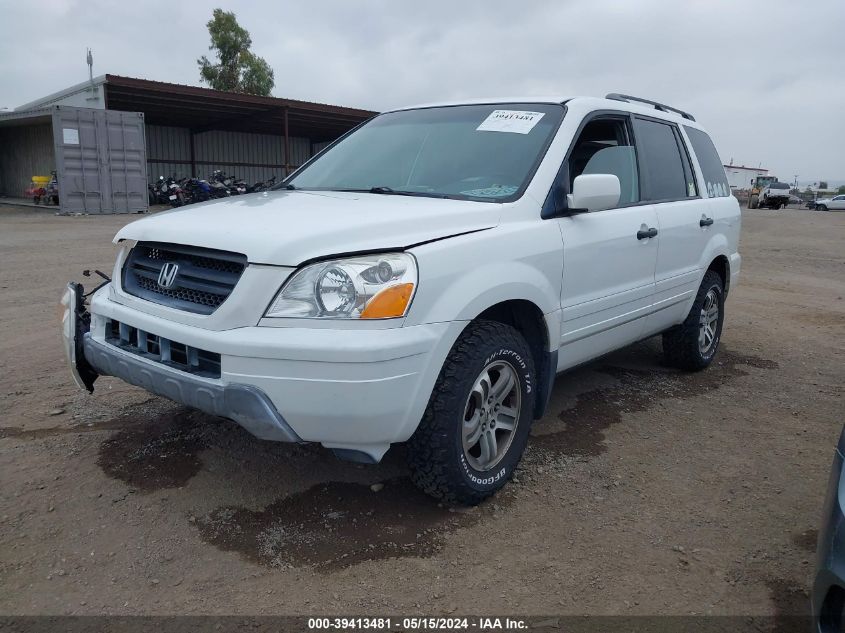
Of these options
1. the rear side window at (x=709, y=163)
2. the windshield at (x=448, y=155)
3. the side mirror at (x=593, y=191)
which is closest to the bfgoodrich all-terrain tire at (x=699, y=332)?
the rear side window at (x=709, y=163)

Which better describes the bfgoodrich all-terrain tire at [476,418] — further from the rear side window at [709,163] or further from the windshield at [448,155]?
the rear side window at [709,163]

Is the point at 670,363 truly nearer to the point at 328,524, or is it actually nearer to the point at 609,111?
the point at 609,111

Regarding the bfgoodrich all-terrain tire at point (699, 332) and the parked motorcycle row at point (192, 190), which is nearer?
the bfgoodrich all-terrain tire at point (699, 332)

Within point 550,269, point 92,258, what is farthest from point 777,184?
point 550,269

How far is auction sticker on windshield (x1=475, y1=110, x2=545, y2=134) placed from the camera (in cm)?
369

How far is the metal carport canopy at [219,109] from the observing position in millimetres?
19750

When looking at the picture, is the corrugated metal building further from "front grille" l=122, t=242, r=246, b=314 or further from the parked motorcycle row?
"front grille" l=122, t=242, r=246, b=314

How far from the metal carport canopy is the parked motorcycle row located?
89.6 inches

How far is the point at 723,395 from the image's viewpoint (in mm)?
4840

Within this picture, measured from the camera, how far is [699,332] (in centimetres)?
519

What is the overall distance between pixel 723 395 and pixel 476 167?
256cm

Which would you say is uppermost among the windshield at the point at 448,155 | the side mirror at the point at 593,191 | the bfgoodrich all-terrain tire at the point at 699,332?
the windshield at the point at 448,155

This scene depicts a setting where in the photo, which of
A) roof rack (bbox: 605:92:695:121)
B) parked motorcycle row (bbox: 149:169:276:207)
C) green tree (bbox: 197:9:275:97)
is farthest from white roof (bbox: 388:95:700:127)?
green tree (bbox: 197:9:275:97)

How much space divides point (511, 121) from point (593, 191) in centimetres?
72
